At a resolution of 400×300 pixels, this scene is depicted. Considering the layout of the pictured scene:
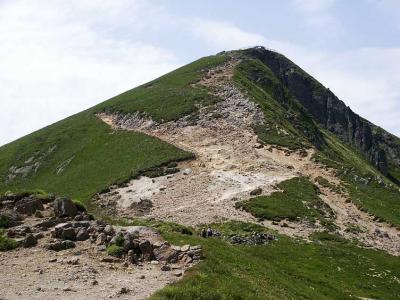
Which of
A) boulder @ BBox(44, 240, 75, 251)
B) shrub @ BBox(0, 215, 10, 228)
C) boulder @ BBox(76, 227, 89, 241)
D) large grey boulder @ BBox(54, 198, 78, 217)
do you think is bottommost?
boulder @ BBox(44, 240, 75, 251)

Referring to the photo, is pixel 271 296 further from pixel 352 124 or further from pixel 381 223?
pixel 352 124

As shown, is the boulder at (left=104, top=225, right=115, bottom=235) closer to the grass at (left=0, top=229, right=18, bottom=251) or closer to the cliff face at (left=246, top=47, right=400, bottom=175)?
the grass at (left=0, top=229, right=18, bottom=251)

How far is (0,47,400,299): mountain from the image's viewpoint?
3228 cm

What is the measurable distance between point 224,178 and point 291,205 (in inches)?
425

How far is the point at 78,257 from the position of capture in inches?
939

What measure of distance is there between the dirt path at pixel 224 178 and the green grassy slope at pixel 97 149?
3781 mm

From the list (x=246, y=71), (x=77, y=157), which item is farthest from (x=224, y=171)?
(x=246, y=71)

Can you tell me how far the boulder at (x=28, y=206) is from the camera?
30.3 meters

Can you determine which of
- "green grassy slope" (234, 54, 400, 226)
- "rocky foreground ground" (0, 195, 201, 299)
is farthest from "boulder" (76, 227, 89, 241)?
"green grassy slope" (234, 54, 400, 226)

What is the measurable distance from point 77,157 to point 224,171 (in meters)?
35.4

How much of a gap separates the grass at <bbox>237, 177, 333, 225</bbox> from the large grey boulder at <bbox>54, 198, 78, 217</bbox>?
89.7ft

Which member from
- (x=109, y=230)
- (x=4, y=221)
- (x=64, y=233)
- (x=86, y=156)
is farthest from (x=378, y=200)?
(x=86, y=156)

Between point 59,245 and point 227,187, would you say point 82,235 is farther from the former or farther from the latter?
point 227,187

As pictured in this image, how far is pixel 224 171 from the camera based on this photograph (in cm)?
6612
